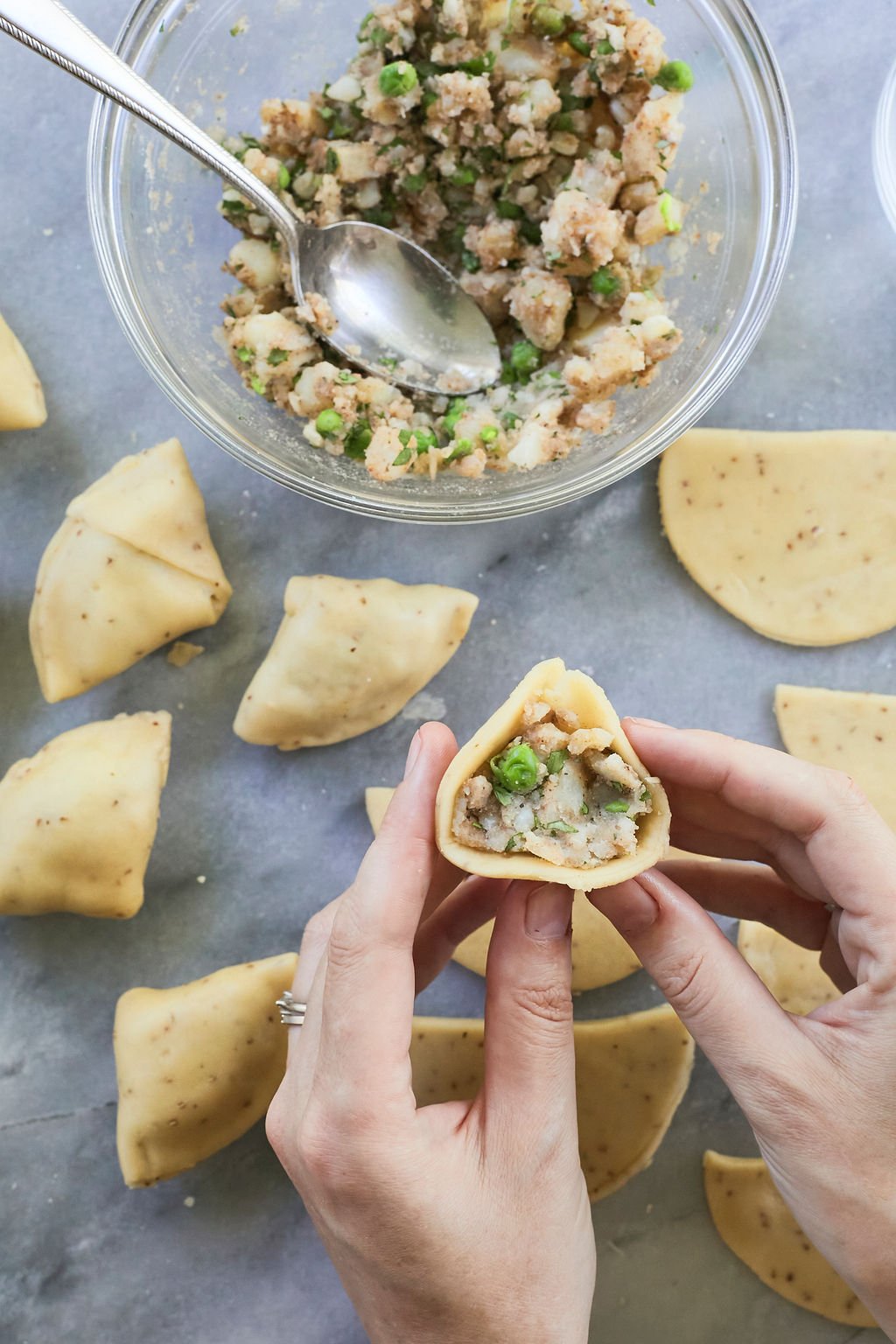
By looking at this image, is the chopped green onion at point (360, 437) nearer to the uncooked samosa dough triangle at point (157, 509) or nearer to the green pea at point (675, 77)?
the uncooked samosa dough triangle at point (157, 509)

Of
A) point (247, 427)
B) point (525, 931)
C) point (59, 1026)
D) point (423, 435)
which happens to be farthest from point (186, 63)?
point (59, 1026)

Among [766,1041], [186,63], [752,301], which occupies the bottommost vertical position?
[766,1041]

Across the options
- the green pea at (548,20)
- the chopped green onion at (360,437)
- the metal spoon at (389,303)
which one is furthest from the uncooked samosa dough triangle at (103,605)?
the green pea at (548,20)

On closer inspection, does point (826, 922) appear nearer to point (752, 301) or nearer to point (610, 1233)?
point (610, 1233)

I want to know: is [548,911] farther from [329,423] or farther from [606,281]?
[606,281]

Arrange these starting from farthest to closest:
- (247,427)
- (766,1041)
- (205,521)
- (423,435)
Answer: (205,521) → (247,427) → (423,435) → (766,1041)

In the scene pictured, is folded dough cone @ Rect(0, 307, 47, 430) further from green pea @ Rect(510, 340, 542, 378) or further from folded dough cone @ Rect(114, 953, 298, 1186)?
folded dough cone @ Rect(114, 953, 298, 1186)
